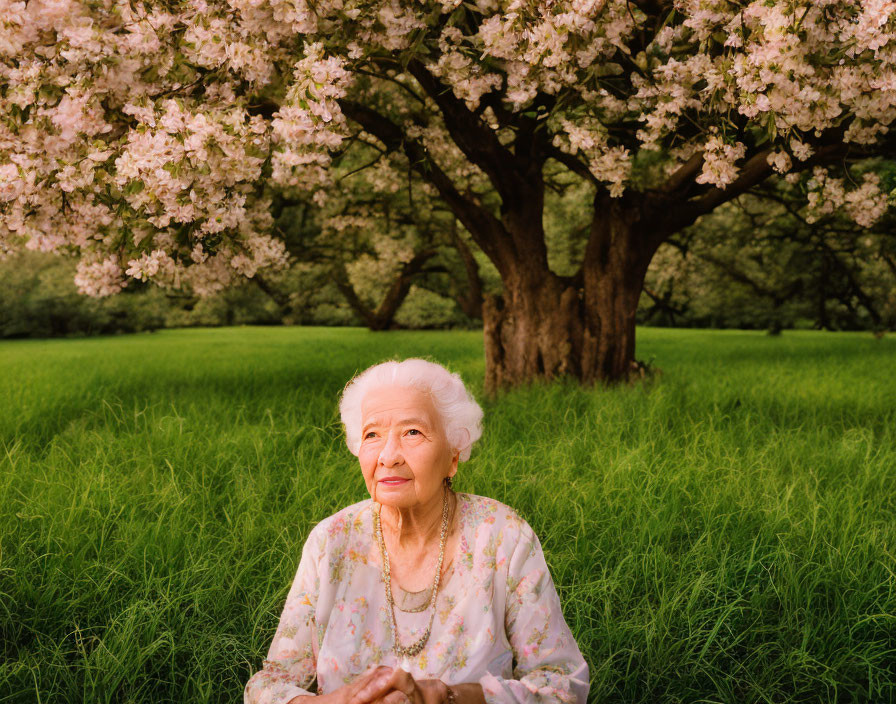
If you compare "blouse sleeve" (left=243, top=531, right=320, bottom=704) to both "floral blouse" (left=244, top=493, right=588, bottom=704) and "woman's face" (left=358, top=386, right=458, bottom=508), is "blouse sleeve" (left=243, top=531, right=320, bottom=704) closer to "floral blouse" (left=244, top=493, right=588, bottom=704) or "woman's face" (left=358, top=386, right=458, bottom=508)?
"floral blouse" (left=244, top=493, right=588, bottom=704)

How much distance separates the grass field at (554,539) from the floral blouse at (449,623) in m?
0.91

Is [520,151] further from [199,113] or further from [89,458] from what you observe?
[89,458]

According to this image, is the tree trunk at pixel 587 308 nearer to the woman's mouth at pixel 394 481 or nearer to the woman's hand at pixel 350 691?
the woman's mouth at pixel 394 481

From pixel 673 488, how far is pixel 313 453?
2.83 meters

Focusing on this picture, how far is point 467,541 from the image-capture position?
2.06 m

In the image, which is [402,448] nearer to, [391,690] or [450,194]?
[391,690]

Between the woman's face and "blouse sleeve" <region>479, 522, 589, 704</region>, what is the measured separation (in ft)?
1.19

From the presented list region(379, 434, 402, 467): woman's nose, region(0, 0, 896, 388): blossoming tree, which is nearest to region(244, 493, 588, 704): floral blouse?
region(379, 434, 402, 467): woman's nose

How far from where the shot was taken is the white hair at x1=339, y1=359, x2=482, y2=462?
6.83 feet

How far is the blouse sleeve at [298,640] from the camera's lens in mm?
1959

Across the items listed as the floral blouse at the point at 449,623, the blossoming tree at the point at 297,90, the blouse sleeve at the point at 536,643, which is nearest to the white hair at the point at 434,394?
the floral blouse at the point at 449,623

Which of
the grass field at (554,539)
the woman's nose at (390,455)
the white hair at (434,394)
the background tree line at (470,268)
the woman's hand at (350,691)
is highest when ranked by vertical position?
the background tree line at (470,268)

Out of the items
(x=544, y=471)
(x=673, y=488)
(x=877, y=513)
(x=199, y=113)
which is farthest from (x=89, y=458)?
(x=877, y=513)

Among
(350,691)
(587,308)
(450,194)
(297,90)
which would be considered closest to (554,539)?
(350,691)
